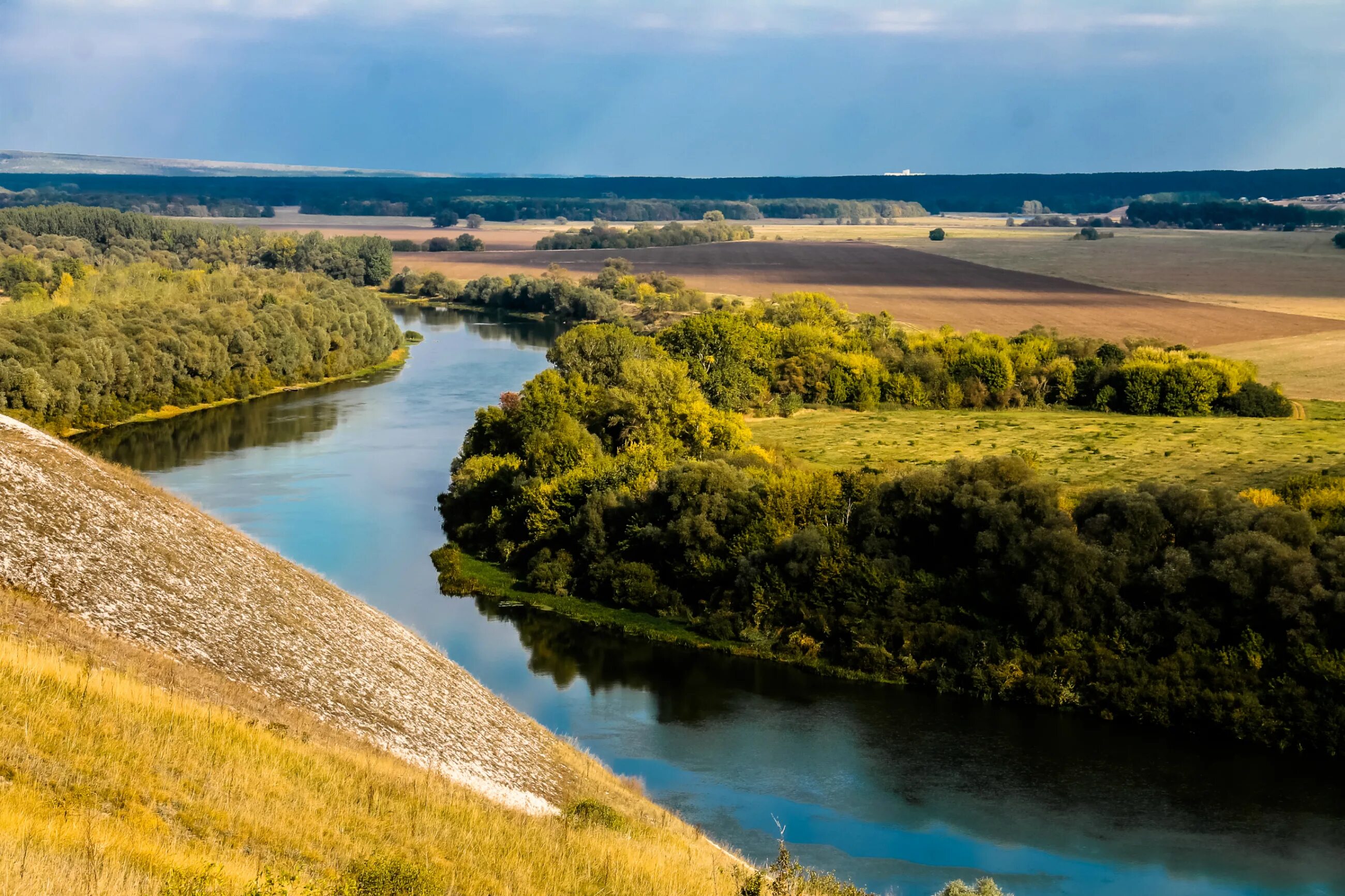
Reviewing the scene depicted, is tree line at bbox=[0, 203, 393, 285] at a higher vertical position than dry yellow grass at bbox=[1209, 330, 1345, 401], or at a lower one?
higher

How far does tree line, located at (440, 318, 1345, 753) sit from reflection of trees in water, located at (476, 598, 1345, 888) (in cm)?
108

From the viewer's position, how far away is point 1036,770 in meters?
27.3

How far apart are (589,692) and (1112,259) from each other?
102308 millimetres

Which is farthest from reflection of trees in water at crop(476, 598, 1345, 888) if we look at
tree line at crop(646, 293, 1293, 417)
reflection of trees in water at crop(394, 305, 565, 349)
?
reflection of trees in water at crop(394, 305, 565, 349)

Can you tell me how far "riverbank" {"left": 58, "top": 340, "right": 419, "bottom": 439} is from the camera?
206 feet

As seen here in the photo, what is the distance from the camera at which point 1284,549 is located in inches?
1159

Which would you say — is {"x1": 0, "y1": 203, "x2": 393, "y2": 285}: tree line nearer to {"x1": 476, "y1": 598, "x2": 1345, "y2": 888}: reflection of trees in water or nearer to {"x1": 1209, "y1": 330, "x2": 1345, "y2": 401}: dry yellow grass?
{"x1": 1209, "y1": 330, "x2": 1345, "y2": 401}: dry yellow grass

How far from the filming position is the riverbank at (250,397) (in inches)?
2470

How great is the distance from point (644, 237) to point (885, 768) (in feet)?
465

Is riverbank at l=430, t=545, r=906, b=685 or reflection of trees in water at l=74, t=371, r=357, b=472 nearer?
riverbank at l=430, t=545, r=906, b=685

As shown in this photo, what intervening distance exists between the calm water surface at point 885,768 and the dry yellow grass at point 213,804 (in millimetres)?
8395

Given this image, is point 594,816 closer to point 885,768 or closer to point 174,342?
point 885,768

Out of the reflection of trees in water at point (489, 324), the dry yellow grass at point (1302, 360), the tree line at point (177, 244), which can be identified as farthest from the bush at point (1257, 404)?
the tree line at point (177, 244)

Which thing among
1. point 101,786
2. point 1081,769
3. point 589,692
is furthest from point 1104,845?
point 101,786
